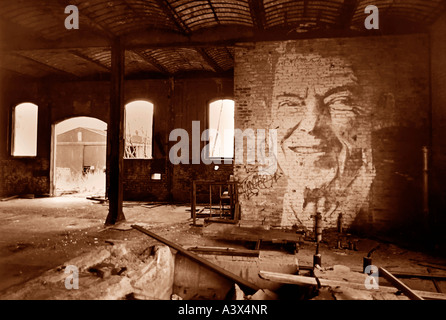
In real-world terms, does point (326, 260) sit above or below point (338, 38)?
below

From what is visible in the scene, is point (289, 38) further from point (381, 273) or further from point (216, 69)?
point (381, 273)

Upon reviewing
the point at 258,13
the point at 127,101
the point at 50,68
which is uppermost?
the point at 50,68

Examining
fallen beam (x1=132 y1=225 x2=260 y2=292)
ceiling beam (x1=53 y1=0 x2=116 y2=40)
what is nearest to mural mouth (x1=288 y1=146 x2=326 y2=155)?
fallen beam (x1=132 y1=225 x2=260 y2=292)

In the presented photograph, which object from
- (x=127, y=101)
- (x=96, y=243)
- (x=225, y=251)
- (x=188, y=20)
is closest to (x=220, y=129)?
(x=127, y=101)

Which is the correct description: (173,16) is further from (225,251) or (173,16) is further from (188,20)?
(225,251)

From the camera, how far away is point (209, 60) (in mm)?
8992

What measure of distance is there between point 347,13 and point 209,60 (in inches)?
175

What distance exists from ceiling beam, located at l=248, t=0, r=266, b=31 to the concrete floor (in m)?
4.93

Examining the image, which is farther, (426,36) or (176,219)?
(176,219)

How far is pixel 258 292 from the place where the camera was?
3.72 metres

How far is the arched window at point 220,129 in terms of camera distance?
36.2 ft

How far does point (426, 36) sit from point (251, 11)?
395cm

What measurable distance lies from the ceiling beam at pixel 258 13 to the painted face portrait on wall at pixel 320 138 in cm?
90
